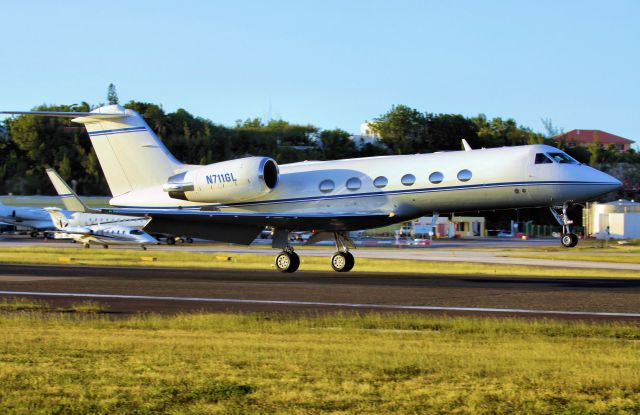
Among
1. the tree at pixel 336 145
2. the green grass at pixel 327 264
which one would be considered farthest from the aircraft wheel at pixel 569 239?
the tree at pixel 336 145

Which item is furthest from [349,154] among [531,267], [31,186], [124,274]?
[124,274]

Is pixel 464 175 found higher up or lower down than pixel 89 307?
higher up

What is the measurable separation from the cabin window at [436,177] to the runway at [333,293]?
3.26 meters

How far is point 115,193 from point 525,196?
15.3 meters

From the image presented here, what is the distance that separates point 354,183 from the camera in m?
28.5

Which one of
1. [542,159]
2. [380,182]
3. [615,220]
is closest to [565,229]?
[542,159]

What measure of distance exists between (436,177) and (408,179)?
99 centimetres

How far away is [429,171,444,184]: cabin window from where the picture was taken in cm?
2700

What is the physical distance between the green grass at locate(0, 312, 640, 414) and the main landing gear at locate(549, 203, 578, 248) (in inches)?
375

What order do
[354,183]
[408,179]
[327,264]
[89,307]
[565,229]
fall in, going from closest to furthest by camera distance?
[89,307], [565,229], [408,179], [354,183], [327,264]

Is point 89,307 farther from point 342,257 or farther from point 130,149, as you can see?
point 342,257

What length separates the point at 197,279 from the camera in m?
28.6

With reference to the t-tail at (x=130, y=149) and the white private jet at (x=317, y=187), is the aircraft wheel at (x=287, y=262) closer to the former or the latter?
the white private jet at (x=317, y=187)

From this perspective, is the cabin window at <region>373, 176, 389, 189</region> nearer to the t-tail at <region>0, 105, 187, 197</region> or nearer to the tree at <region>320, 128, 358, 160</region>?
the t-tail at <region>0, 105, 187, 197</region>
